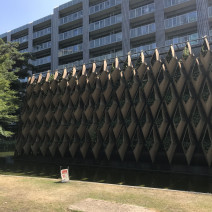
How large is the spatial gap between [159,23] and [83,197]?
30.9 m

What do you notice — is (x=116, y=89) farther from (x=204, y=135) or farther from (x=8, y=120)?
(x=8, y=120)

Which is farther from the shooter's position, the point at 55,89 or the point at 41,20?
the point at 41,20

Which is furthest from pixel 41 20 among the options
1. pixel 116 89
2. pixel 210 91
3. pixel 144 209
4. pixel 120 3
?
pixel 144 209

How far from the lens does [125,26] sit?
3656cm

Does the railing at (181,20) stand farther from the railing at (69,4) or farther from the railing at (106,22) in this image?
the railing at (69,4)

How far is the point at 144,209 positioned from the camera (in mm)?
6949

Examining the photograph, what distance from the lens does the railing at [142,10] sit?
34516 millimetres

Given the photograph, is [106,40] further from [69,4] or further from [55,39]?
[69,4]

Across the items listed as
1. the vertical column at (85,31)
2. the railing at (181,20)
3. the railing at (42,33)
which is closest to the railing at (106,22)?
the vertical column at (85,31)

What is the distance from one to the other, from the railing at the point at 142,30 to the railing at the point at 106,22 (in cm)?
364

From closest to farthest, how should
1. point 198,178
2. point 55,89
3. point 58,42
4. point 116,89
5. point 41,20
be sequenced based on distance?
point 198,178
point 116,89
point 55,89
point 58,42
point 41,20

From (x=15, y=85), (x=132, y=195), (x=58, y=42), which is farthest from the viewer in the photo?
(x=58, y=42)

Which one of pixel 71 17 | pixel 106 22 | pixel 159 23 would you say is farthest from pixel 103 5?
pixel 159 23

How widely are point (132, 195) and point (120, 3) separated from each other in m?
35.6
